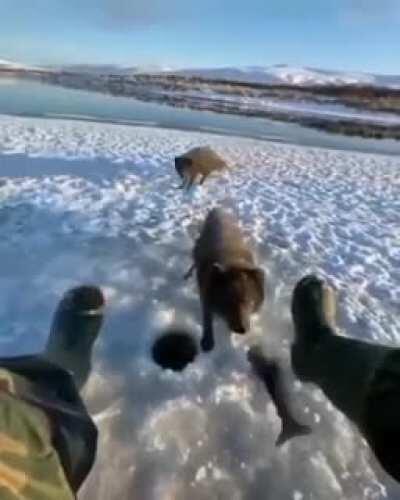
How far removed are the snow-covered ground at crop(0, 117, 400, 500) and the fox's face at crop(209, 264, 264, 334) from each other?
35cm

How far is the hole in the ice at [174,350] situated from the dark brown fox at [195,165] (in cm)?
488

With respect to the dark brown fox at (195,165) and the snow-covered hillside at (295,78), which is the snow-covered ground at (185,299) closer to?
the dark brown fox at (195,165)

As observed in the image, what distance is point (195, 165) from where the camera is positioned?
10.1 m

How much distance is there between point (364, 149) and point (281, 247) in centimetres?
1299

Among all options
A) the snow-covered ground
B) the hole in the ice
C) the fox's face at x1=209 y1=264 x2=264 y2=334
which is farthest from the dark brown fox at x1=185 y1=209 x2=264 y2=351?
the snow-covered ground

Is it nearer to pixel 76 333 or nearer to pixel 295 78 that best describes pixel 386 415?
pixel 76 333

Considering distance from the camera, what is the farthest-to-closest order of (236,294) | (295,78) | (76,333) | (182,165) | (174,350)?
1. (295,78)
2. (182,165)
3. (174,350)
4. (236,294)
5. (76,333)

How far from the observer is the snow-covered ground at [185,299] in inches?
149

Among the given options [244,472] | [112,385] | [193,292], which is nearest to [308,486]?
[244,472]

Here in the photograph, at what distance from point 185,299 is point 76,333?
4.83 ft

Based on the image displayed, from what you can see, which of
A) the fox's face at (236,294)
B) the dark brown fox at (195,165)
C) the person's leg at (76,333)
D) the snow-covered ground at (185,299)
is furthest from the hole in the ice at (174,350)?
the dark brown fox at (195,165)

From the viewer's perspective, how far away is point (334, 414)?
4.22 metres

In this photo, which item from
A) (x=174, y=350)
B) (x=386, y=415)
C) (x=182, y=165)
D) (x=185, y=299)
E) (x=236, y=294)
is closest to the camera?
(x=386, y=415)

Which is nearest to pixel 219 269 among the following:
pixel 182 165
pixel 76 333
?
pixel 76 333
